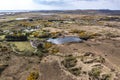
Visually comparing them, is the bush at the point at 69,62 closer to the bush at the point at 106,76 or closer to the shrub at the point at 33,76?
the shrub at the point at 33,76

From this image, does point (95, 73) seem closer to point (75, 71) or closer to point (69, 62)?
point (75, 71)

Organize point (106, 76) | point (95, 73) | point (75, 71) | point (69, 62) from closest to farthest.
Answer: point (106, 76)
point (95, 73)
point (75, 71)
point (69, 62)

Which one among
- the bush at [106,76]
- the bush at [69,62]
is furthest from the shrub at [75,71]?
the bush at [106,76]

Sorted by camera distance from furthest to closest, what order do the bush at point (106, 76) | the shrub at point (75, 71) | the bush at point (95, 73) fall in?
the shrub at point (75, 71)
the bush at point (95, 73)
the bush at point (106, 76)

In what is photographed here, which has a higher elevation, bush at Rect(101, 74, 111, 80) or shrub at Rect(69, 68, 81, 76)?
bush at Rect(101, 74, 111, 80)

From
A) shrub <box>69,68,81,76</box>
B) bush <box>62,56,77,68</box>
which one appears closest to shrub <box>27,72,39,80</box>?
shrub <box>69,68,81,76</box>

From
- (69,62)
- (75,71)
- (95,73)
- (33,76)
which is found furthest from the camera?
(69,62)

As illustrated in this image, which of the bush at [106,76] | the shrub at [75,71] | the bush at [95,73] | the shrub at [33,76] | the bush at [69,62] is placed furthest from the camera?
the bush at [69,62]

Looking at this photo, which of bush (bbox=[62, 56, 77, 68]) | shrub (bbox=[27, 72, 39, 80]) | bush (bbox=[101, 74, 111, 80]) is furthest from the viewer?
bush (bbox=[62, 56, 77, 68])

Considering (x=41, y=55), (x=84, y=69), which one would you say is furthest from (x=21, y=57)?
(x=84, y=69)

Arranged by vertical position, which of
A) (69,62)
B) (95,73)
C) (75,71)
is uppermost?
(95,73)

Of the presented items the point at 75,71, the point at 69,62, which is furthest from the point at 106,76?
the point at 69,62

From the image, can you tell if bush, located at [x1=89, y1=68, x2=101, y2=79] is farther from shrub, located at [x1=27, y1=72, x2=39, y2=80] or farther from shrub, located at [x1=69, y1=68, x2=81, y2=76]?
shrub, located at [x1=27, y1=72, x2=39, y2=80]
